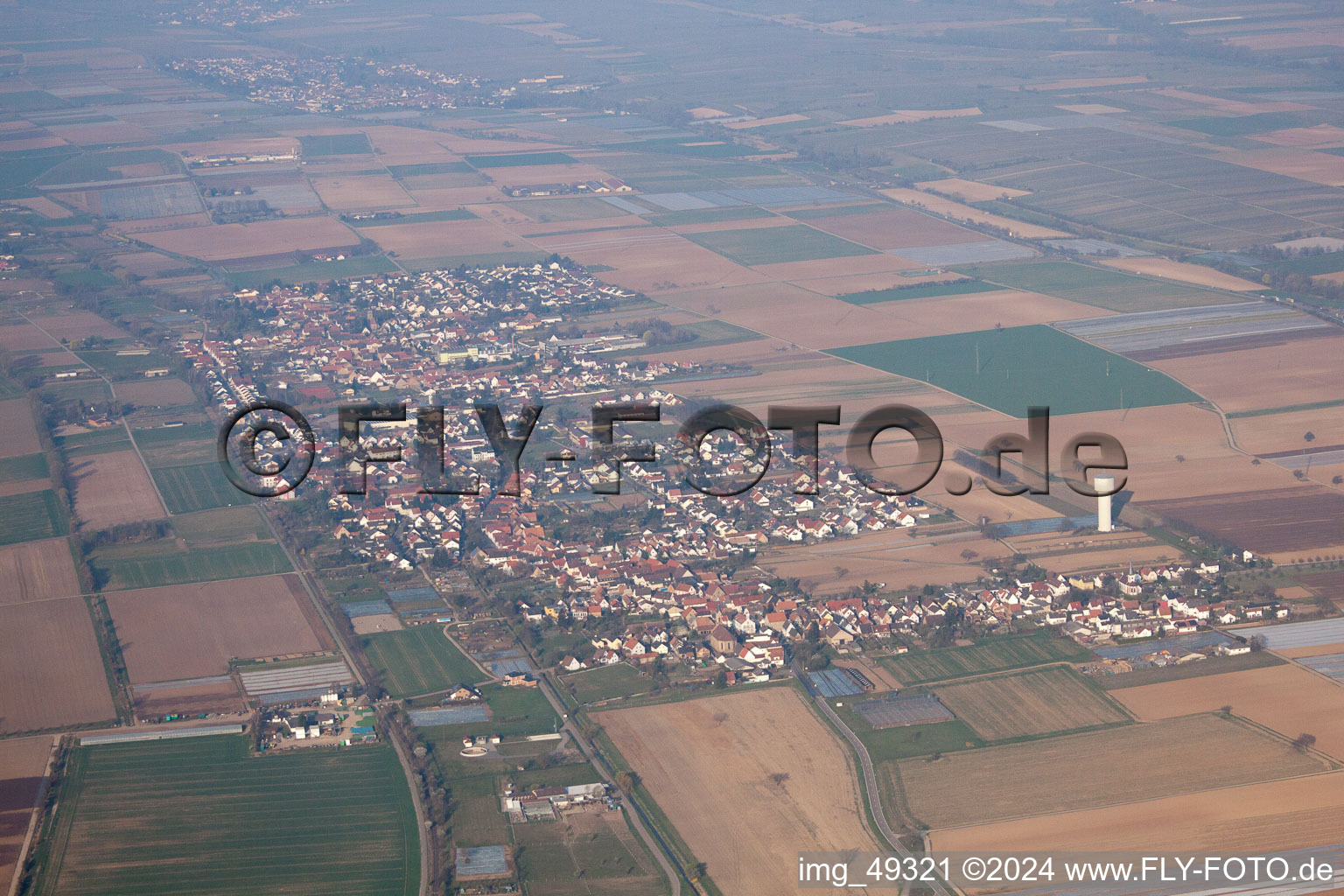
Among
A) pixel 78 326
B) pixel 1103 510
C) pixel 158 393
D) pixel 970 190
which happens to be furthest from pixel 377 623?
pixel 970 190

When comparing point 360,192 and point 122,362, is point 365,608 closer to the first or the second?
point 122,362

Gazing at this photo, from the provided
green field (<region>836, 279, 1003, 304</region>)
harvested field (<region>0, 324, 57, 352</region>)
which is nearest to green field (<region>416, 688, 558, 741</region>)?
harvested field (<region>0, 324, 57, 352</region>)

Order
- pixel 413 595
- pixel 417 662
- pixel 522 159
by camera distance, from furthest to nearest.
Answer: pixel 522 159
pixel 413 595
pixel 417 662

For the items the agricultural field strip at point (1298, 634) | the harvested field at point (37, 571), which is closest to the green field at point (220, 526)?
the harvested field at point (37, 571)

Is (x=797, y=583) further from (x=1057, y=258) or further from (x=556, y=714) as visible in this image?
(x=1057, y=258)

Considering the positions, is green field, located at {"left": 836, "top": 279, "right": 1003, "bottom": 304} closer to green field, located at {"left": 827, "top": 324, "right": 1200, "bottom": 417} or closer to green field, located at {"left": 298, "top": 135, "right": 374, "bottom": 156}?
green field, located at {"left": 827, "top": 324, "right": 1200, "bottom": 417}

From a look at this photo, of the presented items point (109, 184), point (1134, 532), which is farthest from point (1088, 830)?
point (109, 184)

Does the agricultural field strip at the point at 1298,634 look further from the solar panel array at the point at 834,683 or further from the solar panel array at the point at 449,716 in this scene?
the solar panel array at the point at 449,716
